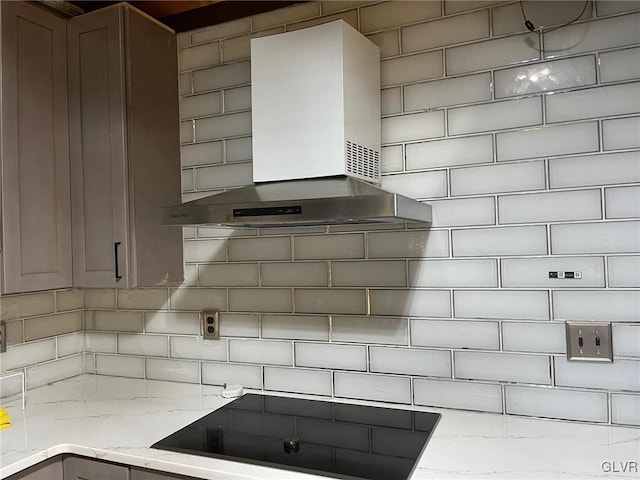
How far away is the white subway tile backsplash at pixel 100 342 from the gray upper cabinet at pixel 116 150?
0.42 meters

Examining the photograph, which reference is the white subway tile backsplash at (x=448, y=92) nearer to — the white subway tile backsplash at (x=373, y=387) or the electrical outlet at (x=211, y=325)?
the white subway tile backsplash at (x=373, y=387)

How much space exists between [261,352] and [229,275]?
13.0 inches

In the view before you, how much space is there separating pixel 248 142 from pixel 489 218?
3.17 ft

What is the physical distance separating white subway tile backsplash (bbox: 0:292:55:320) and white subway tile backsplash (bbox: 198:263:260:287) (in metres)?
0.68

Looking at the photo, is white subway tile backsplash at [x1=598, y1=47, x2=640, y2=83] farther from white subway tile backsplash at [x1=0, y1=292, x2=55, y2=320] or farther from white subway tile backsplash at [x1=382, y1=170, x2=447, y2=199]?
white subway tile backsplash at [x1=0, y1=292, x2=55, y2=320]

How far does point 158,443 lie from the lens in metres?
1.45

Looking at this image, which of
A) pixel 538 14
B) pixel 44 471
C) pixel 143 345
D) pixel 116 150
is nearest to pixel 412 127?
pixel 538 14

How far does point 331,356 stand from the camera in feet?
6.09

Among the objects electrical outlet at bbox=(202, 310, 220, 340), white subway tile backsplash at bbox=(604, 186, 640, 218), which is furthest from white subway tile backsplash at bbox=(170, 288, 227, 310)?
white subway tile backsplash at bbox=(604, 186, 640, 218)

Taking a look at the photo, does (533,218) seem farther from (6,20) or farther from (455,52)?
(6,20)

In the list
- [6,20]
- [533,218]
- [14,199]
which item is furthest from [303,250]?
[6,20]

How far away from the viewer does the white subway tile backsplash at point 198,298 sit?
2057 mm

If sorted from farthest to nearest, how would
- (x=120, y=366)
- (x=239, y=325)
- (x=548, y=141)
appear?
(x=120, y=366) → (x=239, y=325) → (x=548, y=141)

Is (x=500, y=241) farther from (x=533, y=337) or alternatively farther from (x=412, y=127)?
(x=412, y=127)
